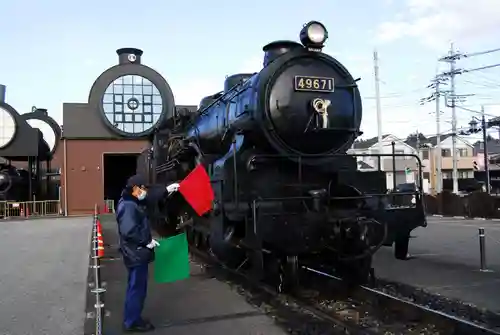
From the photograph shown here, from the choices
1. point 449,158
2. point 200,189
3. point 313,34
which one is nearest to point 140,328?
point 200,189

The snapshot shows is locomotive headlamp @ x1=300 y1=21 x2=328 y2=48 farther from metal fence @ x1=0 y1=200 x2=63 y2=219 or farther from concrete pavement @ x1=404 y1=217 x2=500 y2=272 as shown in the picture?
metal fence @ x1=0 y1=200 x2=63 y2=219

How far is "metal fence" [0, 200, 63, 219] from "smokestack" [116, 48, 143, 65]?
12.2 m

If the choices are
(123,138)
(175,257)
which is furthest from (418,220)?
(123,138)

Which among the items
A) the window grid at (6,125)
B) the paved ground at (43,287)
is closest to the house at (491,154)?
the window grid at (6,125)

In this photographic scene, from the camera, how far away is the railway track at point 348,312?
5.94 m

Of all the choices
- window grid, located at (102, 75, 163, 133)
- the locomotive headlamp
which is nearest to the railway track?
the locomotive headlamp

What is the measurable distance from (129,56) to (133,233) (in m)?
37.0

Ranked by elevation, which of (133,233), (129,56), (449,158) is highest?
(129,56)

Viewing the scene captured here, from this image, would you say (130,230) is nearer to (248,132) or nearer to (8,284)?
(248,132)

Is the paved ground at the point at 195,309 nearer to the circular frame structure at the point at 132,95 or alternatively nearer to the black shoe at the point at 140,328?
the black shoe at the point at 140,328

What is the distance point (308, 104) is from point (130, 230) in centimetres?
315

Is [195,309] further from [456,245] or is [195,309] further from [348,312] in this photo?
[456,245]

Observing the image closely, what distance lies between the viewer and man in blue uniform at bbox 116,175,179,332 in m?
6.18

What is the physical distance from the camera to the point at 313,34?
7668mm
